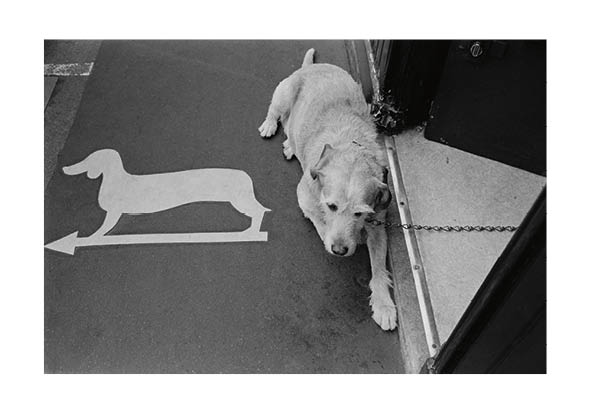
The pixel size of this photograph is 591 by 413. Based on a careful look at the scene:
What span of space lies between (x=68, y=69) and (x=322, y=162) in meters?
4.52

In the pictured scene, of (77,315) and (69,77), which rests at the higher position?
(69,77)

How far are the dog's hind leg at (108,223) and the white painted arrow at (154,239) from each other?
0.16ft

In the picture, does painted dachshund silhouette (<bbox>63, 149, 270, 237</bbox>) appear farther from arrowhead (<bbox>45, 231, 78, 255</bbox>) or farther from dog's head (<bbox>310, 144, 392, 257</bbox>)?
dog's head (<bbox>310, 144, 392, 257</bbox>)

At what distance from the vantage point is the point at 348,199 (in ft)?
11.2

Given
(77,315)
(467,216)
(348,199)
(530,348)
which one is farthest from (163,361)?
(467,216)

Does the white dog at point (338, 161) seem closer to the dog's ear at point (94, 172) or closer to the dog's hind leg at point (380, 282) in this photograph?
the dog's hind leg at point (380, 282)

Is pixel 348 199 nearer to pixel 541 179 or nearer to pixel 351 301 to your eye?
pixel 351 301

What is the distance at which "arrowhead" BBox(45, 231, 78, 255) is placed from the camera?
4246 millimetres

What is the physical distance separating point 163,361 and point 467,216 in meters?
3.02

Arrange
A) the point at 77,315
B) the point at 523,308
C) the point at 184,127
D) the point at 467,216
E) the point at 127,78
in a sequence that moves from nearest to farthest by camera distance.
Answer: the point at 523,308
the point at 77,315
the point at 467,216
the point at 184,127
the point at 127,78

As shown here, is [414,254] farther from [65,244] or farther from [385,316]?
[65,244]

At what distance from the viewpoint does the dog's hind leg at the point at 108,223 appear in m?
4.36

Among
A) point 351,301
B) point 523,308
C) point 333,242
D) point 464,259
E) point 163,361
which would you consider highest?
point 523,308

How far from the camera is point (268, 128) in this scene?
516 cm
